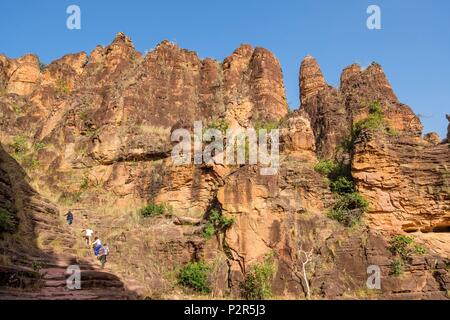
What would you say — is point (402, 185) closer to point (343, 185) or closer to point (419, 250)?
point (343, 185)

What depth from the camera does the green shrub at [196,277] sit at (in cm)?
1703

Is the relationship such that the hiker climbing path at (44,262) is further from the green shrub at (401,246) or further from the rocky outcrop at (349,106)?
the rocky outcrop at (349,106)

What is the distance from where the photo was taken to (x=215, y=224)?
62.7ft

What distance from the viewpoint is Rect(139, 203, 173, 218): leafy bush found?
22.2 m

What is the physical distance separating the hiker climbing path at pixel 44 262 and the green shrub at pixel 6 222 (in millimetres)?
362

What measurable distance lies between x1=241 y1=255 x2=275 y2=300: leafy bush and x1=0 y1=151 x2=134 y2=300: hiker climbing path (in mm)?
5736

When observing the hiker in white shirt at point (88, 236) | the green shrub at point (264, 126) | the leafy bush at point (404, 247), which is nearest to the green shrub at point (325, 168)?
the green shrub at point (264, 126)

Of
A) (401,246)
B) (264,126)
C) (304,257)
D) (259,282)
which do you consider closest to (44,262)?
(259,282)

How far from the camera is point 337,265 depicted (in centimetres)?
1767

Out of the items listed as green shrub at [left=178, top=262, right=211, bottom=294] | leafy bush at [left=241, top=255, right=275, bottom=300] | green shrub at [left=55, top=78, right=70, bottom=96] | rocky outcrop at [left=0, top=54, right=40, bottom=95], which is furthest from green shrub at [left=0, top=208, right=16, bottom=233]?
rocky outcrop at [left=0, top=54, right=40, bottom=95]

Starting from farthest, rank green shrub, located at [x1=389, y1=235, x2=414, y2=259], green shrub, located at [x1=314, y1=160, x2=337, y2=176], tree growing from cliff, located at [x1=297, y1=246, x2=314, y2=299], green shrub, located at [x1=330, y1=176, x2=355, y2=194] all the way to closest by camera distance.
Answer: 1. green shrub, located at [x1=314, y1=160, x2=337, y2=176]
2. green shrub, located at [x1=330, y1=176, x2=355, y2=194]
3. green shrub, located at [x1=389, y1=235, x2=414, y2=259]
4. tree growing from cliff, located at [x1=297, y1=246, x2=314, y2=299]

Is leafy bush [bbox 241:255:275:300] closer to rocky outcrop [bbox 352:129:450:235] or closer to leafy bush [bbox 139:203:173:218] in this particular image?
rocky outcrop [bbox 352:129:450:235]

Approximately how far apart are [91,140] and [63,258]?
15.4m

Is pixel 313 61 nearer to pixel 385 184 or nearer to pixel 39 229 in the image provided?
pixel 385 184
